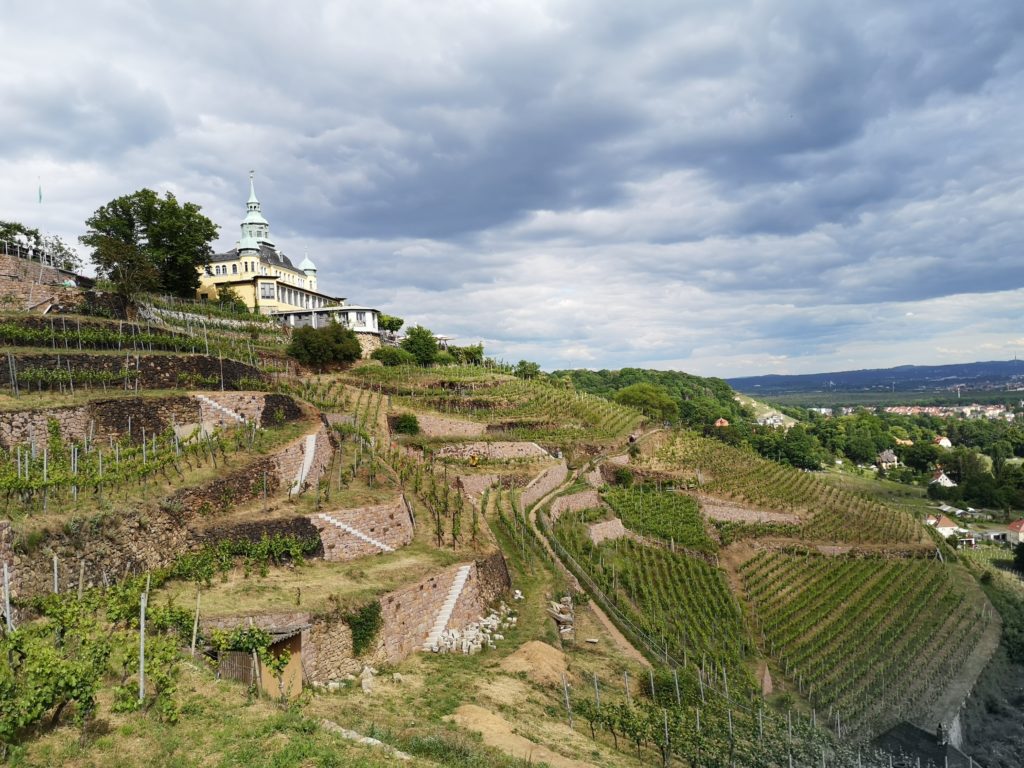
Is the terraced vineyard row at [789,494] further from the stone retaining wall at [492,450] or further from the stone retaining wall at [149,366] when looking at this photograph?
the stone retaining wall at [149,366]

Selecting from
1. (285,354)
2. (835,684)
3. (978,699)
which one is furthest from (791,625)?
(285,354)

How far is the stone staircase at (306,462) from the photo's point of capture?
21.0 metres

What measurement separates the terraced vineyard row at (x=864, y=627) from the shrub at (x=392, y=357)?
28816 millimetres

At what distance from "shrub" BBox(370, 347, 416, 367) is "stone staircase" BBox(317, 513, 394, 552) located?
2849cm

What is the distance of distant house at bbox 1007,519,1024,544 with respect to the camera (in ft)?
193

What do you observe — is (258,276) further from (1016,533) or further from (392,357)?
(1016,533)

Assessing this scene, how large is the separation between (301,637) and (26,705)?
6303mm

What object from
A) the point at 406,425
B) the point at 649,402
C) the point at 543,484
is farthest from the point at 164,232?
the point at 649,402

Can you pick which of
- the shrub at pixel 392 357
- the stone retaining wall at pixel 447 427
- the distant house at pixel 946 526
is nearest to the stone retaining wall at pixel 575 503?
the stone retaining wall at pixel 447 427

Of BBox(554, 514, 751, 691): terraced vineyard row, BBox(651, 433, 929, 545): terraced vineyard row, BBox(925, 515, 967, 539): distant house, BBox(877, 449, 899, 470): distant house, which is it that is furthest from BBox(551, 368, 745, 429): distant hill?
BBox(554, 514, 751, 691): terraced vineyard row

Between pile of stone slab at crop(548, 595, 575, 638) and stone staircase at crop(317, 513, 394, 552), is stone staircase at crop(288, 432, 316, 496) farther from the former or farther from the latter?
pile of stone slab at crop(548, 595, 575, 638)

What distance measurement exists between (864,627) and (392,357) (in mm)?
34933

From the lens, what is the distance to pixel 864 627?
90.3 ft

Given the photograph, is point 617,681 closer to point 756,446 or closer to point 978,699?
point 978,699
